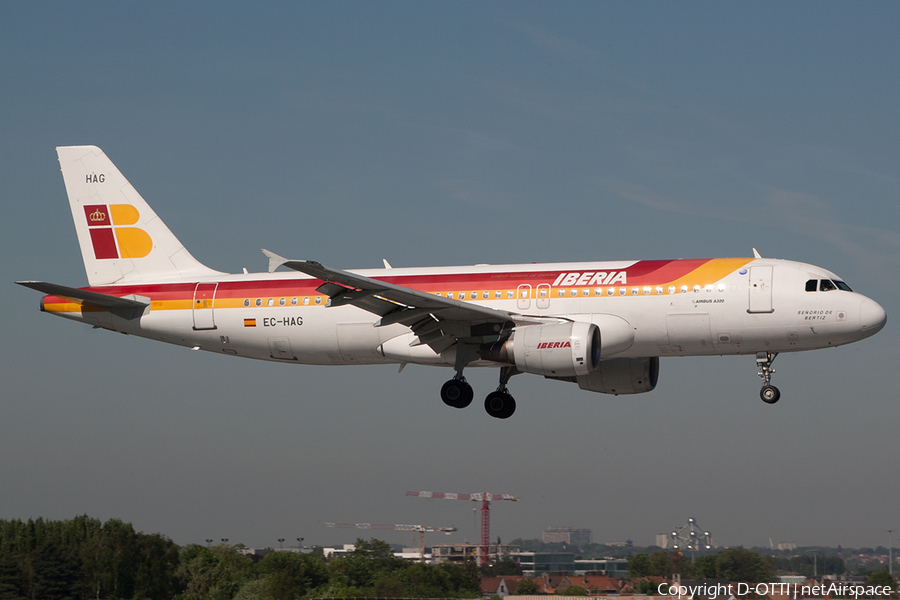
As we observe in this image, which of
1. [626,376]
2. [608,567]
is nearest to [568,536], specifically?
[608,567]

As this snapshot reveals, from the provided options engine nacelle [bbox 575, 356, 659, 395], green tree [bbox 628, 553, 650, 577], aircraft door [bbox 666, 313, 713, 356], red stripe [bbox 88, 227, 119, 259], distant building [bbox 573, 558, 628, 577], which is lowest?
distant building [bbox 573, 558, 628, 577]

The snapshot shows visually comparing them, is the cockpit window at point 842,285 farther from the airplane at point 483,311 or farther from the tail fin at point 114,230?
the tail fin at point 114,230

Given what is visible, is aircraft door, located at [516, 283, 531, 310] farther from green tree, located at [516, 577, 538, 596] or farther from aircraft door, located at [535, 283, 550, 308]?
green tree, located at [516, 577, 538, 596]

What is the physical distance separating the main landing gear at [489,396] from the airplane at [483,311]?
0.15 feet

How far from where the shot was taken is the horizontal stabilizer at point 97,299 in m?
33.0

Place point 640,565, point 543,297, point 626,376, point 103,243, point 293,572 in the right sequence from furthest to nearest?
point 293,572, point 640,565, point 103,243, point 626,376, point 543,297

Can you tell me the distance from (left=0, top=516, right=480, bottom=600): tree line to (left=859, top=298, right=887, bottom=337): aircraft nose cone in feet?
147

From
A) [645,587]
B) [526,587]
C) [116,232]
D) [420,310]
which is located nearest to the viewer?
[420,310]

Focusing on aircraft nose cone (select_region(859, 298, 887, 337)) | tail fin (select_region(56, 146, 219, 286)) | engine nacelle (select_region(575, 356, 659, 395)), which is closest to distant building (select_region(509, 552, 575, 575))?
engine nacelle (select_region(575, 356, 659, 395))

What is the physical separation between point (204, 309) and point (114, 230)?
641 cm

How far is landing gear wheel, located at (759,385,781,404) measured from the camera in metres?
30.8

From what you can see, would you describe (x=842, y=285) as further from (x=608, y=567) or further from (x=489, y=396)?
(x=608, y=567)

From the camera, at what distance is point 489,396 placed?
34031 mm

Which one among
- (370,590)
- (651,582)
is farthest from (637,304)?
(370,590)
